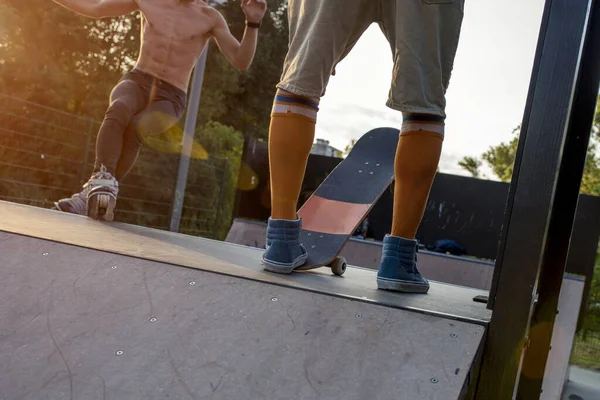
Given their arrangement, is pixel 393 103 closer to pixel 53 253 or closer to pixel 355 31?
pixel 355 31

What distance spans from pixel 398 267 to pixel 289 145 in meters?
0.52

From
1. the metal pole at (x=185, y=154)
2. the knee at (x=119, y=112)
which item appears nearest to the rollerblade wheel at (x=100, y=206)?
the knee at (x=119, y=112)

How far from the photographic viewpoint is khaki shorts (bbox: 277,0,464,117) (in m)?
1.88

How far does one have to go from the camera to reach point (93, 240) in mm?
2078

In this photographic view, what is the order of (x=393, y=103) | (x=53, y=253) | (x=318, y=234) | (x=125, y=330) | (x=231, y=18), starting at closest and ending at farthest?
(x=125, y=330)
(x=53, y=253)
(x=393, y=103)
(x=318, y=234)
(x=231, y=18)

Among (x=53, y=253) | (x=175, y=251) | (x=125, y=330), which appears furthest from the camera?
(x=175, y=251)

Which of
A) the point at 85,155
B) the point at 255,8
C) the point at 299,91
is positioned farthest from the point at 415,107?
the point at 85,155

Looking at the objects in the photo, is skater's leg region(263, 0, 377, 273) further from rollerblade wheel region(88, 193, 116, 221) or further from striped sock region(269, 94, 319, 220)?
rollerblade wheel region(88, 193, 116, 221)

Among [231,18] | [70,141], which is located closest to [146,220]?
[70,141]

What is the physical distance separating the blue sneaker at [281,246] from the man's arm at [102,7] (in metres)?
2.44

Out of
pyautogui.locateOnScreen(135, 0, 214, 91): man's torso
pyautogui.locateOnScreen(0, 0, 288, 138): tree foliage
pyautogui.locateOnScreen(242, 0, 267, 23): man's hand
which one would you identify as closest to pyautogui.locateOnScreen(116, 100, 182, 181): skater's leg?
pyautogui.locateOnScreen(135, 0, 214, 91): man's torso

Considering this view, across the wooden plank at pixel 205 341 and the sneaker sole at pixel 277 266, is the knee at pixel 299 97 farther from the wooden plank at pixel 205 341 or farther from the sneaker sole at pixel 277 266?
the wooden plank at pixel 205 341

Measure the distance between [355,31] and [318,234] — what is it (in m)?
0.84

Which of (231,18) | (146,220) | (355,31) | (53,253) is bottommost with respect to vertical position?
(146,220)
